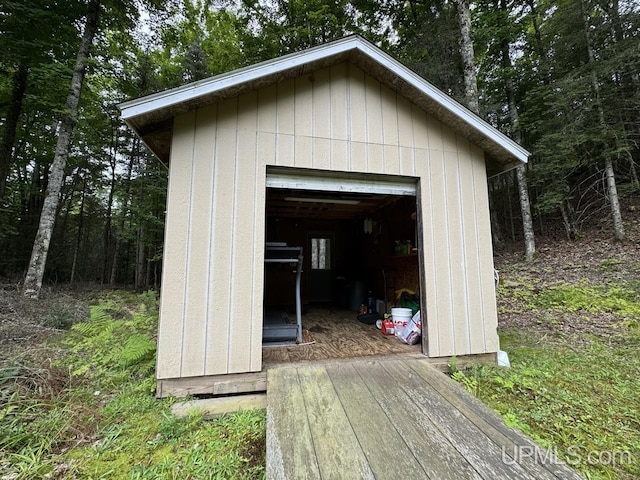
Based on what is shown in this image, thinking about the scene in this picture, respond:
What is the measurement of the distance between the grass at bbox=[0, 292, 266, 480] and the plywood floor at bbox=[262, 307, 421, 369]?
85cm

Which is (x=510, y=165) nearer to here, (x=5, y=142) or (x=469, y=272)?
(x=469, y=272)

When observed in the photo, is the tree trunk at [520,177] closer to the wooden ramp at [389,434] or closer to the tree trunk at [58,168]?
the wooden ramp at [389,434]

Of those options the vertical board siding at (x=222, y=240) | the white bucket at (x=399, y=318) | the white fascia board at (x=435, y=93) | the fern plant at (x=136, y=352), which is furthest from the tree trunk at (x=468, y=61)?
the fern plant at (x=136, y=352)

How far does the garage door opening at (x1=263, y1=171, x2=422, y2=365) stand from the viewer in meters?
3.59

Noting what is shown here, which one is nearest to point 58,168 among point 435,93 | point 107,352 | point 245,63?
point 107,352

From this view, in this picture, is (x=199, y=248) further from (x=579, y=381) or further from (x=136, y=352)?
(x=579, y=381)

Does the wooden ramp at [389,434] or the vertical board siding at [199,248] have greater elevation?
the vertical board siding at [199,248]

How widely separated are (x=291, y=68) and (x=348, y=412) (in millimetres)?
3315

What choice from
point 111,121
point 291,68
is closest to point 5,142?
point 111,121

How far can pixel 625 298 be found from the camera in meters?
5.24

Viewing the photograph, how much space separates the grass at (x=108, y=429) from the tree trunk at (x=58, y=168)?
3760 millimetres

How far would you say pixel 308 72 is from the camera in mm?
3236

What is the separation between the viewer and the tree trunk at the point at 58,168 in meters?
5.89

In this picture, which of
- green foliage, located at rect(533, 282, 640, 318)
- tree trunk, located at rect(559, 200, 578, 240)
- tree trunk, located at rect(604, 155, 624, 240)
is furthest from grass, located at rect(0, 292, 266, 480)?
tree trunk, located at rect(559, 200, 578, 240)
